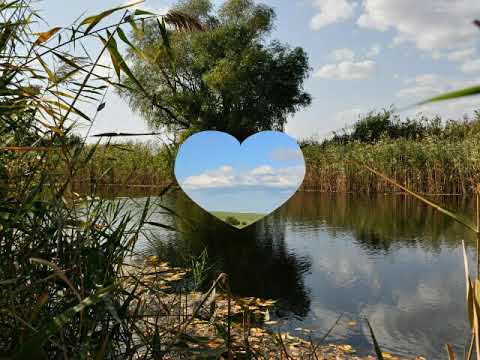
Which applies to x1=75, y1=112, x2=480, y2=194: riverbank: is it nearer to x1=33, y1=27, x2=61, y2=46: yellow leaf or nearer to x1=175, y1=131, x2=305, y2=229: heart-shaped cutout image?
x1=175, y1=131, x2=305, y2=229: heart-shaped cutout image

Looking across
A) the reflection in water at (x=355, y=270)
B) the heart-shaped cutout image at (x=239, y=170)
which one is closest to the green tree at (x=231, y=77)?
the reflection in water at (x=355, y=270)

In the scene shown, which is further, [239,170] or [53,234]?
[239,170]

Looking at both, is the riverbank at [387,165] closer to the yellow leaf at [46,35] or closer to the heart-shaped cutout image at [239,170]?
the heart-shaped cutout image at [239,170]

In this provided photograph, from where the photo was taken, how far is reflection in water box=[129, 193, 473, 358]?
3.22m

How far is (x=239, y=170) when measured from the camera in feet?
8.44

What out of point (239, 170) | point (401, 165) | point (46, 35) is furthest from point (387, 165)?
point (46, 35)

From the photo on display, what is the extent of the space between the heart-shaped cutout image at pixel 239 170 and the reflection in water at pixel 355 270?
309 millimetres

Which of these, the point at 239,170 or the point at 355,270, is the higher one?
the point at 239,170

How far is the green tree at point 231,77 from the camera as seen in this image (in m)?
20.2

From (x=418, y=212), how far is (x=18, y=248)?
28.2 feet

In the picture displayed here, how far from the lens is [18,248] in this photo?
1.21 metres

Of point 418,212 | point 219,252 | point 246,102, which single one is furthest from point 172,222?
point 246,102

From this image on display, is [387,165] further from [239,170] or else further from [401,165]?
[239,170]

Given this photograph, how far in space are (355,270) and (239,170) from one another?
8.19 feet
